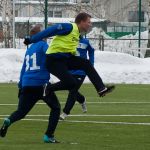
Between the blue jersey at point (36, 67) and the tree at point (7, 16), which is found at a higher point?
the blue jersey at point (36, 67)

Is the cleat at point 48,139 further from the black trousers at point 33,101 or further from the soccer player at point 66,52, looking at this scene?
the soccer player at point 66,52

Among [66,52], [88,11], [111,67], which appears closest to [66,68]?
[66,52]

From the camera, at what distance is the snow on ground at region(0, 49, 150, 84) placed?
3212 cm

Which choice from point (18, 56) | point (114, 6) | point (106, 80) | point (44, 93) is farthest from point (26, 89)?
point (114, 6)

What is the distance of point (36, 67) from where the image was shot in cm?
1339

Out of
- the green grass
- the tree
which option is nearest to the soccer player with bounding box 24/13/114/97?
the green grass

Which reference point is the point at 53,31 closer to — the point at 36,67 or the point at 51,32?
the point at 51,32

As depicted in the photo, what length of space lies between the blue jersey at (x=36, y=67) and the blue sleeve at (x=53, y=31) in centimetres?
46

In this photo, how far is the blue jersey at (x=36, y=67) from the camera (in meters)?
13.3

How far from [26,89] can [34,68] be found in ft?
1.19

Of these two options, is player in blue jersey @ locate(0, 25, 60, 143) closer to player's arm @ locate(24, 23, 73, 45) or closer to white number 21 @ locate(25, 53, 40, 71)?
white number 21 @ locate(25, 53, 40, 71)

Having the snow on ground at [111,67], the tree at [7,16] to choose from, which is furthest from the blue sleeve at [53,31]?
the tree at [7,16]

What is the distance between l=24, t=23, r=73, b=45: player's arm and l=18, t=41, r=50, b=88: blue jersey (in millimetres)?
459

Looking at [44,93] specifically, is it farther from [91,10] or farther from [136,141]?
[91,10]
